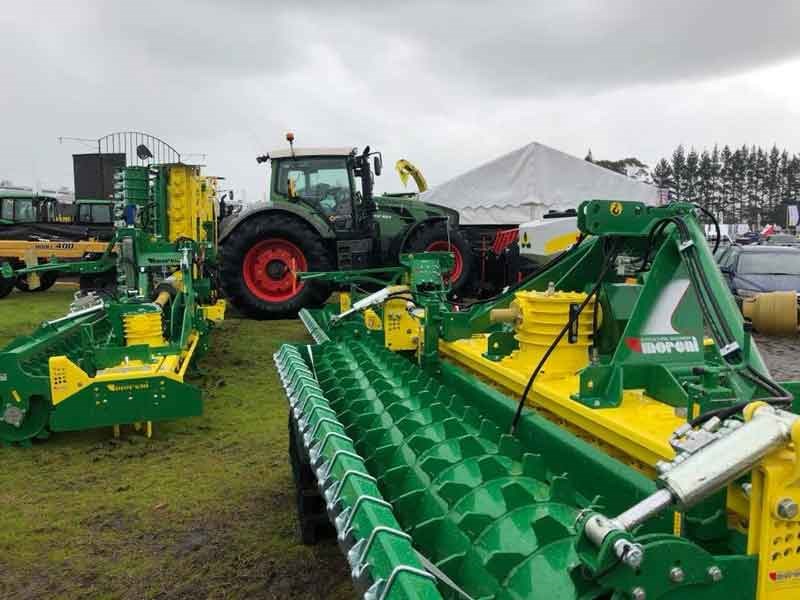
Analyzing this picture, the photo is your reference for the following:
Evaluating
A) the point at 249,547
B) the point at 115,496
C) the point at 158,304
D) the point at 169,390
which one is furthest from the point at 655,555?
the point at 158,304

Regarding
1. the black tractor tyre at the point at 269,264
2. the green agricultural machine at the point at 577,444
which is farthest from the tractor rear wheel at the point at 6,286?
the green agricultural machine at the point at 577,444

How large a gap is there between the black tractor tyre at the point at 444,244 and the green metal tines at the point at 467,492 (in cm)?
791

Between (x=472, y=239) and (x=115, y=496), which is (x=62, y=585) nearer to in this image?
(x=115, y=496)

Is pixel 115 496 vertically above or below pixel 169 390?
below

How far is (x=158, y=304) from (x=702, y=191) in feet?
165

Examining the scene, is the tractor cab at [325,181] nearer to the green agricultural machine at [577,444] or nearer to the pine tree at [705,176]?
the green agricultural machine at [577,444]

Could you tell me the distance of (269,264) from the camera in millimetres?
10391

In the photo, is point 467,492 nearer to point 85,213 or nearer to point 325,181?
point 325,181

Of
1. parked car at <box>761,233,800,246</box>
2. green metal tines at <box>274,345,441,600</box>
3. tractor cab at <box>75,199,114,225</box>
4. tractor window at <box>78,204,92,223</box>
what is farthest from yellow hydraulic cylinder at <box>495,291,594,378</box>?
parked car at <box>761,233,800,246</box>

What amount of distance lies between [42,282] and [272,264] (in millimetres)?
8931

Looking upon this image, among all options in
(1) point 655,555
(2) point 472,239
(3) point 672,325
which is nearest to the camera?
(1) point 655,555

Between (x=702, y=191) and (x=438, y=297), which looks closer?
(x=438, y=297)

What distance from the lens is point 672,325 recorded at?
262cm

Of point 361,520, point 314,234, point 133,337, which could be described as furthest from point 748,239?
point 361,520
